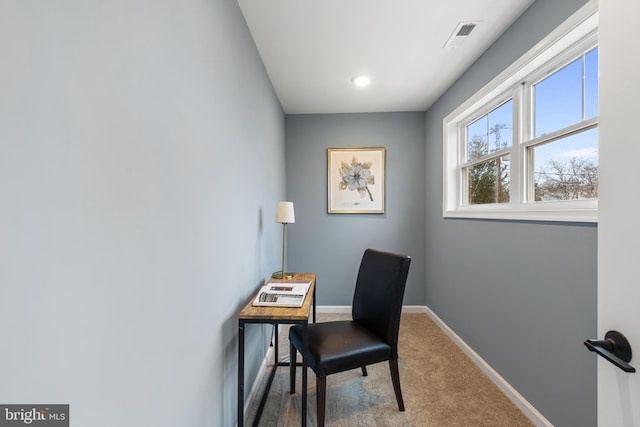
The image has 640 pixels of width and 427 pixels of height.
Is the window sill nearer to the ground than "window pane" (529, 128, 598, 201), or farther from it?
nearer to the ground

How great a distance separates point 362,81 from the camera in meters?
2.36

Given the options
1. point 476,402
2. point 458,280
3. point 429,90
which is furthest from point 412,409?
point 429,90

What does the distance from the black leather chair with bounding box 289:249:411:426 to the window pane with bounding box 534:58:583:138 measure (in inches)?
47.3

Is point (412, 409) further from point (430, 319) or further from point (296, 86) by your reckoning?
point (296, 86)

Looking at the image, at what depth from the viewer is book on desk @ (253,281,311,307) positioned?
140 cm

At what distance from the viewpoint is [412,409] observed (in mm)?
1644

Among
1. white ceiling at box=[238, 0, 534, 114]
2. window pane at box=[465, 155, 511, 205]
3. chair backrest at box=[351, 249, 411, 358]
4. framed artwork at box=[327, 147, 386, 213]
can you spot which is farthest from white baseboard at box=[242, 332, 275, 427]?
white ceiling at box=[238, 0, 534, 114]

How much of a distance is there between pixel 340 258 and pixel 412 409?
5.67 ft

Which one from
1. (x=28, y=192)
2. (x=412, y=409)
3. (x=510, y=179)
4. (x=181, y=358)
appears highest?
(x=510, y=179)

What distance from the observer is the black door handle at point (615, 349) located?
0.59 m

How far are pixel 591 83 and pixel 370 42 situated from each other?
131 cm

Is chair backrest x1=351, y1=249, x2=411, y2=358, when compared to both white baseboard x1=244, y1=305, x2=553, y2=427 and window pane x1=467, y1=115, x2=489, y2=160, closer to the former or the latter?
white baseboard x1=244, y1=305, x2=553, y2=427

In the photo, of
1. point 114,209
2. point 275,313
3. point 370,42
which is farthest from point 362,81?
point 114,209

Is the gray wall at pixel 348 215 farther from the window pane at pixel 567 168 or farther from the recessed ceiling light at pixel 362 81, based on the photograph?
the window pane at pixel 567 168
